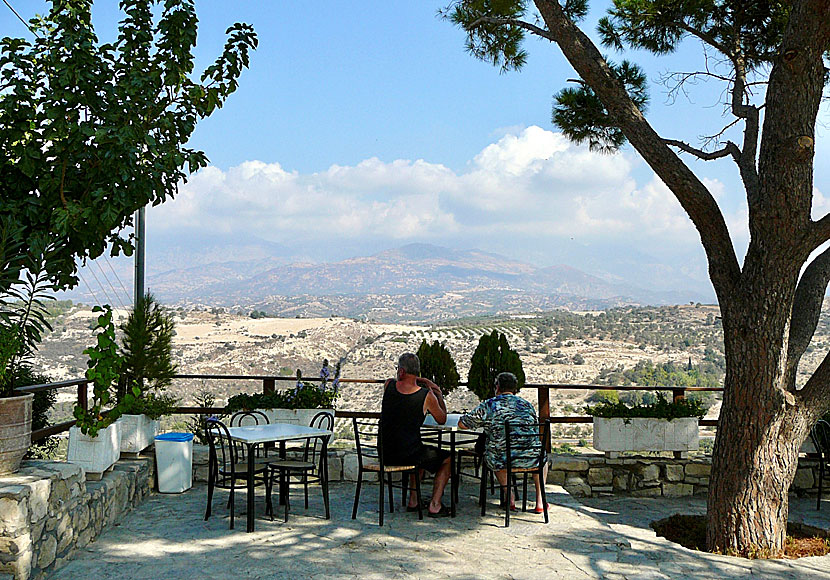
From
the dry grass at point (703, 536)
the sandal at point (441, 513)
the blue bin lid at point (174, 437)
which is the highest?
Result: the blue bin lid at point (174, 437)

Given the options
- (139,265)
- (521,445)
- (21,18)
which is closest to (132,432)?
(139,265)

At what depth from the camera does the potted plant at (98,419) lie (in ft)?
16.7

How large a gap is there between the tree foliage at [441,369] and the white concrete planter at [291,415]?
1095 millimetres

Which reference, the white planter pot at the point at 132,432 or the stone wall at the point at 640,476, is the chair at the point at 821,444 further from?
the white planter pot at the point at 132,432

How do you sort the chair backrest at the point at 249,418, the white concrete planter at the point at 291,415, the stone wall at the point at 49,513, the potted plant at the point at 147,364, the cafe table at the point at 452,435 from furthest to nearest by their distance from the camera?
the white concrete planter at the point at 291,415, the chair backrest at the point at 249,418, the potted plant at the point at 147,364, the cafe table at the point at 452,435, the stone wall at the point at 49,513

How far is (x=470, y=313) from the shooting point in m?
38.7

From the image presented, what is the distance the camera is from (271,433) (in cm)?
540

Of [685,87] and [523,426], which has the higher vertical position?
[685,87]

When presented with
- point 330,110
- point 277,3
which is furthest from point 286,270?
point 277,3

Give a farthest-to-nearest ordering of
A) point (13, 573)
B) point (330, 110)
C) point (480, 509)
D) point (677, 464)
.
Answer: point (330, 110) < point (677, 464) < point (480, 509) < point (13, 573)

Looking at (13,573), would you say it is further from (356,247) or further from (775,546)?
(356,247)

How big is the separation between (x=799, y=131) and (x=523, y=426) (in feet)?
9.29

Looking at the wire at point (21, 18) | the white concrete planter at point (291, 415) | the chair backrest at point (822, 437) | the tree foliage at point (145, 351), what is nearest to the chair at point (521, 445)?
the white concrete planter at point (291, 415)

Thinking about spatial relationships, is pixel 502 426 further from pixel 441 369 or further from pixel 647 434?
pixel 647 434
